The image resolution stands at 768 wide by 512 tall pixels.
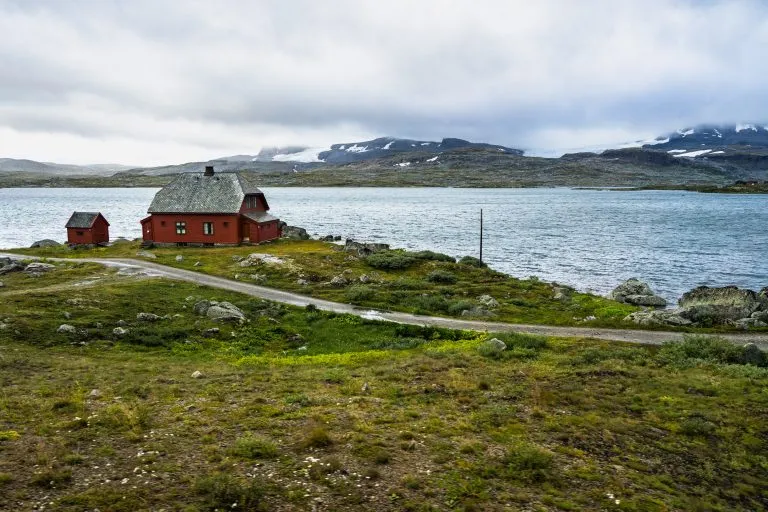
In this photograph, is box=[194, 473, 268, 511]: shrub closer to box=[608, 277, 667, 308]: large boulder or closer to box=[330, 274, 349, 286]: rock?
box=[330, 274, 349, 286]: rock

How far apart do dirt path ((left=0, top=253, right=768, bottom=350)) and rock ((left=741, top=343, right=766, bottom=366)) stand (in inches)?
135

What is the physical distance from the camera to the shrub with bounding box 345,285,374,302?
41469mm

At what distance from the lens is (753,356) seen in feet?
84.4

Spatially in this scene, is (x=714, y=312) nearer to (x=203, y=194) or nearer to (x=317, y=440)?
(x=317, y=440)

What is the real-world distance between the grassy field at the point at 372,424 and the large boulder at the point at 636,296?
A: 70.0ft

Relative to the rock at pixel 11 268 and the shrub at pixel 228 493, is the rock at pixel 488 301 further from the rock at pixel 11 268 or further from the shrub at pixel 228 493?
the rock at pixel 11 268

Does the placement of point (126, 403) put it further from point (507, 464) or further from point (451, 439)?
point (507, 464)

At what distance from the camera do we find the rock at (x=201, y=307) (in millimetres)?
34875

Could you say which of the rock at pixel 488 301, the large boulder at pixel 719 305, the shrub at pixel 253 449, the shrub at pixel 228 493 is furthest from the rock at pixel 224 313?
the large boulder at pixel 719 305

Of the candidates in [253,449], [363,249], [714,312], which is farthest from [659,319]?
[363,249]

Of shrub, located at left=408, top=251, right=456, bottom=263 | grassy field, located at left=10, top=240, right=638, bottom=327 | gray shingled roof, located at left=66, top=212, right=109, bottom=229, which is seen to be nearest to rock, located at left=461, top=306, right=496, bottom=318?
grassy field, located at left=10, top=240, right=638, bottom=327

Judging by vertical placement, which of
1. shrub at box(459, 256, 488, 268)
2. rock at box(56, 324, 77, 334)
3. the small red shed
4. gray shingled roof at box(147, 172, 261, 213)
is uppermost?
gray shingled roof at box(147, 172, 261, 213)

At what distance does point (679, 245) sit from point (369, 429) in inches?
3478

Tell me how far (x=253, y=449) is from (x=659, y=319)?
2834 centimetres
